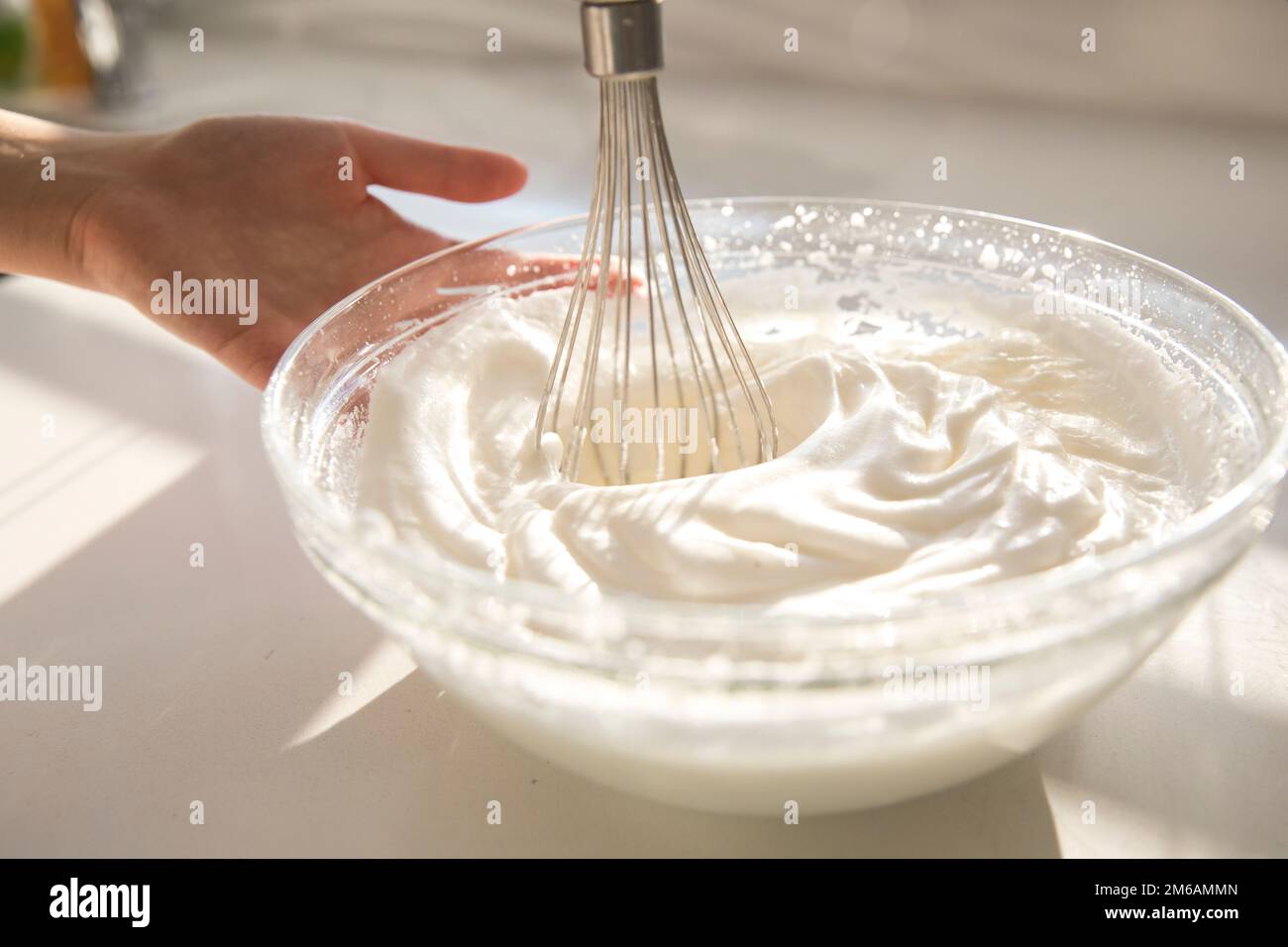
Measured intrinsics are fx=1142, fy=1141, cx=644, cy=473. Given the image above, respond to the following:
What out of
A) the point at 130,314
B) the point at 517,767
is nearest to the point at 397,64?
the point at 130,314

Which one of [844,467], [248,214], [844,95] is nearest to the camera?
[844,467]

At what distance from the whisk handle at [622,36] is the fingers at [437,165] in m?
0.37

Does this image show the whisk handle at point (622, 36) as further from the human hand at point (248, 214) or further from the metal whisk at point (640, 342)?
the human hand at point (248, 214)

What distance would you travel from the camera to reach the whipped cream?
494mm

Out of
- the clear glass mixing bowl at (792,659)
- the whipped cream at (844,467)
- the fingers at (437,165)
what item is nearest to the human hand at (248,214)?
the fingers at (437,165)

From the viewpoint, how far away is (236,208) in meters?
0.86

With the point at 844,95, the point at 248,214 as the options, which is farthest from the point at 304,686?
the point at 844,95

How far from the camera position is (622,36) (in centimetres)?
50

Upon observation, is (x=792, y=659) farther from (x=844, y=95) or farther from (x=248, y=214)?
(x=844, y=95)

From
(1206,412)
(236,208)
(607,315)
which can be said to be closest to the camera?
(1206,412)

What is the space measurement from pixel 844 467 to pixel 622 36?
0.73 ft
